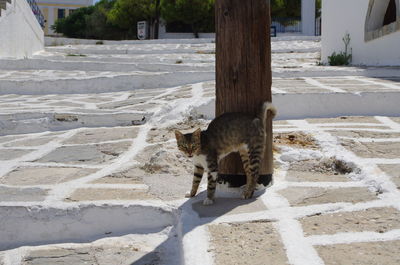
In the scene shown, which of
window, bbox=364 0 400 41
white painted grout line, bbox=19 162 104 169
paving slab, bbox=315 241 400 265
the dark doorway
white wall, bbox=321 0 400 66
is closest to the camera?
paving slab, bbox=315 241 400 265

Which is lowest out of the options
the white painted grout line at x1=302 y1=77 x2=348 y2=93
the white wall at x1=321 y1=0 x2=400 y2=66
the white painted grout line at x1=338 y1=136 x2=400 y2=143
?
the white painted grout line at x1=338 y1=136 x2=400 y2=143

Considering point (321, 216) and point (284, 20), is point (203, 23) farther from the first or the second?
point (321, 216)

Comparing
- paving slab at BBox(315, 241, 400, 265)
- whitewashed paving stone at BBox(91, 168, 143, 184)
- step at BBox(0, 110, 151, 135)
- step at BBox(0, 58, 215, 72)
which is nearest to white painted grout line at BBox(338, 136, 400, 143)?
whitewashed paving stone at BBox(91, 168, 143, 184)

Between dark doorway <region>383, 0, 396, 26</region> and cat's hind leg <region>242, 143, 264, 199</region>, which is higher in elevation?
dark doorway <region>383, 0, 396, 26</region>

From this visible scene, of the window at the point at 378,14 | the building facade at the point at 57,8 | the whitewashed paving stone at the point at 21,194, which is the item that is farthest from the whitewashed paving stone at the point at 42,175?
Result: the building facade at the point at 57,8

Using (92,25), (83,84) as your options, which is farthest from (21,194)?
(92,25)

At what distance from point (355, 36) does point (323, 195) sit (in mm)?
9702

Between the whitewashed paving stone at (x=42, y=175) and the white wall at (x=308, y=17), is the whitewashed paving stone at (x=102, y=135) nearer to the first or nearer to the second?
the whitewashed paving stone at (x=42, y=175)

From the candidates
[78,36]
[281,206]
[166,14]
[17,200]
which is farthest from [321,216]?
[78,36]

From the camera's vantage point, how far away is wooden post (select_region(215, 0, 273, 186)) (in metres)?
3.16

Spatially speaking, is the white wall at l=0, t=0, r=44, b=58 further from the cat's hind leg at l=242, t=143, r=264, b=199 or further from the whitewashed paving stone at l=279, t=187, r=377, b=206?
the whitewashed paving stone at l=279, t=187, r=377, b=206

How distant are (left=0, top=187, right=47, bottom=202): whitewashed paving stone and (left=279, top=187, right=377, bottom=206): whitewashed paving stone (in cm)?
169

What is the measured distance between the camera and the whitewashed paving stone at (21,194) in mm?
3227

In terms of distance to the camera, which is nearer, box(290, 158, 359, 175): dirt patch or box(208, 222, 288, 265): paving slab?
box(208, 222, 288, 265): paving slab
